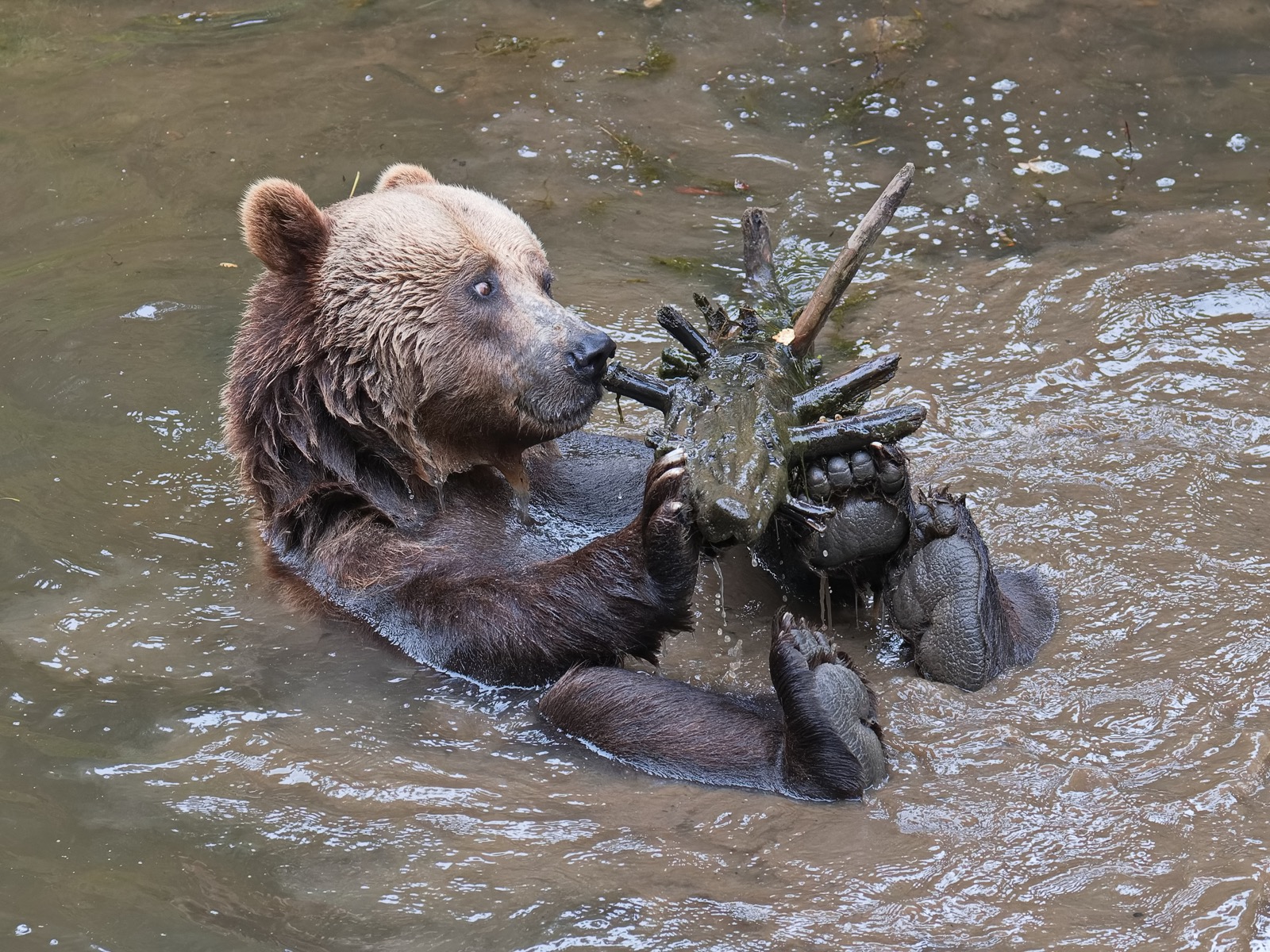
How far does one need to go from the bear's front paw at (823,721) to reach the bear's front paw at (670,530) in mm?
362

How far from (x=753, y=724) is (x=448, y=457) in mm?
1580

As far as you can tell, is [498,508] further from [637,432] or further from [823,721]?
[823,721]

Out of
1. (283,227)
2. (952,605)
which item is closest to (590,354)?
(283,227)

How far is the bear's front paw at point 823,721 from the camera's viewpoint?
3.99 meters

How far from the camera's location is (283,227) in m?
4.88

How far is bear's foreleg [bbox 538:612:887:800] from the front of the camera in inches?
158

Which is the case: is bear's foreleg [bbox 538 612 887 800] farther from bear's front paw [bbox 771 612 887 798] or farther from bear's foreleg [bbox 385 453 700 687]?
bear's foreleg [bbox 385 453 700 687]

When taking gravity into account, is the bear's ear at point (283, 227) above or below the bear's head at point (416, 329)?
above

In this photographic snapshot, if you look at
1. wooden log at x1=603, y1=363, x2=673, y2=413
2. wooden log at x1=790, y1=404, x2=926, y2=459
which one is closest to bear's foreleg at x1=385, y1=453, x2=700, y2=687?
wooden log at x1=790, y1=404, x2=926, y2=459

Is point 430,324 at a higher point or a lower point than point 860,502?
higher

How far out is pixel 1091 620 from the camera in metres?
4.80

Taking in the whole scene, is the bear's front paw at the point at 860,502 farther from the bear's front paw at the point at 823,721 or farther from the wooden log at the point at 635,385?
the wooden log at the point at 635,385

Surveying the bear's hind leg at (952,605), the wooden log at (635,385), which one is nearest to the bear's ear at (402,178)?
the wooden log at (635,385)

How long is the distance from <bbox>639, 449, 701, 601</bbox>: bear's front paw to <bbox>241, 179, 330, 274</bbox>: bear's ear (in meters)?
1.60
